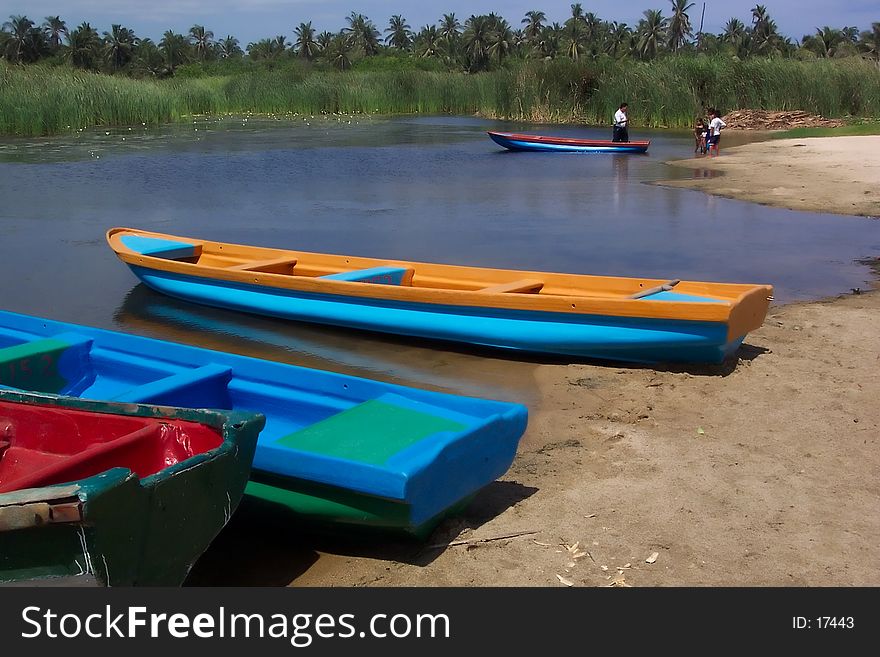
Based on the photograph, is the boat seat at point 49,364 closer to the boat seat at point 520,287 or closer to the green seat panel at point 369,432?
the green seat panel at point 369,432

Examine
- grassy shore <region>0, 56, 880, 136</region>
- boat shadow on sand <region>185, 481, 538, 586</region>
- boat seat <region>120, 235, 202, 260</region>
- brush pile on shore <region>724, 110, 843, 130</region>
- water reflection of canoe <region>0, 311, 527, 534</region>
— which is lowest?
boat shadow on sand <region>185, 481, 538, 586</region>

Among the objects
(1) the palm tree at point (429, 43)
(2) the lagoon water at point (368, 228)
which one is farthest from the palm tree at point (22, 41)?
(2) the lagoon water at point (368, 228)

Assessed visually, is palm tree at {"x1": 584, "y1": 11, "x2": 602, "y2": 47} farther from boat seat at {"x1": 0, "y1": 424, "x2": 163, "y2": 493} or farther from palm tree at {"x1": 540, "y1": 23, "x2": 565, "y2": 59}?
boat seat at {"x1": 0, "y1": 424, "x2": 163, "y2": 493}

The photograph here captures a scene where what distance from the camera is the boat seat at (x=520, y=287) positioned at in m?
8.16

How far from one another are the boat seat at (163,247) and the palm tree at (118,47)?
7637 cm

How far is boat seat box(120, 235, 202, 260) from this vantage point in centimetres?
1063

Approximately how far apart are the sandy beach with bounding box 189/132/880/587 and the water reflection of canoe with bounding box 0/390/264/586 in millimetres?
717

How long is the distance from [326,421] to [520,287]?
380cm

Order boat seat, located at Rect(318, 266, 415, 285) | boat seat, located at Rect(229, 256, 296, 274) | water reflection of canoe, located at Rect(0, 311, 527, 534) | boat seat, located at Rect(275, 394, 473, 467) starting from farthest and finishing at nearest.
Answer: boat seat, located at Rect(229, 256, 296, 274) < boat seat, located at Rect(318, 266, 415, 285) < boat seat, located at Rect(275, 394, 473, 467) < water reflection of canoe, located at Rect(0, 311, 527, 534)

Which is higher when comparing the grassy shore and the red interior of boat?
the grassy shore

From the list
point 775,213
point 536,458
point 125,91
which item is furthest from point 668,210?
point 125,91

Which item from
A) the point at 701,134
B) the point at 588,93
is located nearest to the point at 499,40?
the point at 588,93

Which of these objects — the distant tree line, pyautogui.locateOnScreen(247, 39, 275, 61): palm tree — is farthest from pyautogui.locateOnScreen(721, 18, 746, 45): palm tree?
pyautogui.locateOnScreen(247, 39, 275, 61): palm tree
